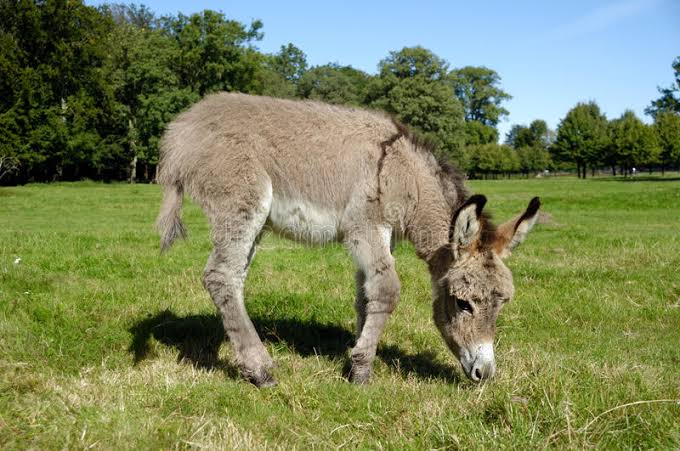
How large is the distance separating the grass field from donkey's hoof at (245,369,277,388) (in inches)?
3.8

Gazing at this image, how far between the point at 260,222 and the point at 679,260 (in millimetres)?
8121

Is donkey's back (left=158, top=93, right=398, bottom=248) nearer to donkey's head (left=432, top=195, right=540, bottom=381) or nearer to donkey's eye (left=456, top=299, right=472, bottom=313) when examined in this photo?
donkey's head (left=432, top=195, right=540, bottom=381)

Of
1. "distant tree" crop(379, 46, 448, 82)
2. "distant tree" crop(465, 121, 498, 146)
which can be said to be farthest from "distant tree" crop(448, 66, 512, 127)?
"distant tree" crop(379, 46, 448, 82)

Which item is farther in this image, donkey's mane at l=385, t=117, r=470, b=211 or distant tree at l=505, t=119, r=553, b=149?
distant tree at l=505, t=119, r=553, b=149

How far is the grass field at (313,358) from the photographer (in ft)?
11.6

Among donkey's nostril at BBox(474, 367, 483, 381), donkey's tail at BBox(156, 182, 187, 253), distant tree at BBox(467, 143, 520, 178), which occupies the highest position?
distant tree at BBox(467, 143, 520, 178)

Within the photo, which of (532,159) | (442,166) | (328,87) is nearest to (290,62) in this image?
(328,87)

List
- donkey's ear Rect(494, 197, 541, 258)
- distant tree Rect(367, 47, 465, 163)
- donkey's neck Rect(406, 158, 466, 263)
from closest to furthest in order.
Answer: donkey's ear Rect(494, 197, 541, 258) < donkey's neck Rect(406, 158, 466, 263) < distant tree Rect(367, 47, 465, 163)

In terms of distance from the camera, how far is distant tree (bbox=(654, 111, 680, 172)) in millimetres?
72312

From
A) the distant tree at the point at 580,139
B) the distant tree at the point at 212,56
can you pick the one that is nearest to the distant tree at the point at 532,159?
the distant tree at the point at 580,139

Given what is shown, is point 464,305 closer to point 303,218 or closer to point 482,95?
point 303,218

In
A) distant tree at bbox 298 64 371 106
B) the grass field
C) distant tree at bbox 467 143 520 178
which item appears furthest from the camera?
distant tree at bbox 467 143 520 178

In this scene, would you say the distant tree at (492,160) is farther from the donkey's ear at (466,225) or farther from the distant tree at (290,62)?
the donkey's ear at (466,225)

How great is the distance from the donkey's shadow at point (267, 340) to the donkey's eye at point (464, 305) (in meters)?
0.71
